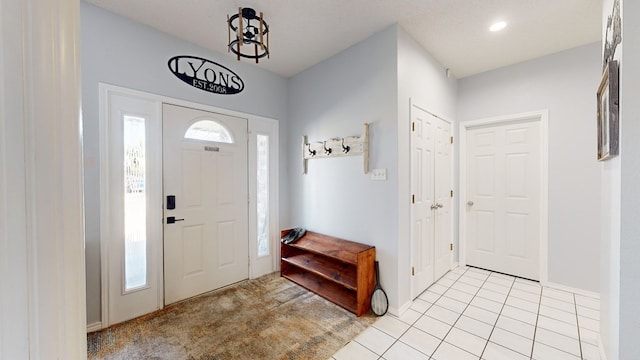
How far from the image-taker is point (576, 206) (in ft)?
9.06

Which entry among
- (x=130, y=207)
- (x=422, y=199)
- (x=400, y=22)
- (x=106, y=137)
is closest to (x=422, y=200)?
(x=422, y=199)

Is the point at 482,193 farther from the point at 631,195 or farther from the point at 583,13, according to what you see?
the point at 631,195

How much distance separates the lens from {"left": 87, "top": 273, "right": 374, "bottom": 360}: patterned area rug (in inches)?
74.3

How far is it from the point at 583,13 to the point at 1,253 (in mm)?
3751

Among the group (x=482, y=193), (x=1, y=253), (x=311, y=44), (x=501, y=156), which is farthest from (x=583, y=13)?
(x=1, y=253)

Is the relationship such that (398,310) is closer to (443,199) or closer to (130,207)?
(443,199)

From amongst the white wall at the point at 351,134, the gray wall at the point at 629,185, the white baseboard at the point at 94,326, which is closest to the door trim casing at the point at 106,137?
the white baseboard at the point at 94,326

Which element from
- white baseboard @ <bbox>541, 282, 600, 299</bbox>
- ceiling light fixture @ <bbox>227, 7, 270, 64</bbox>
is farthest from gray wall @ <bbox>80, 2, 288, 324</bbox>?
white baseboard @ <bbox>541, 282, 600, 299</bbox>

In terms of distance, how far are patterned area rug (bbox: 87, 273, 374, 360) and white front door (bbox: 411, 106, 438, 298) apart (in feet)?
2.66

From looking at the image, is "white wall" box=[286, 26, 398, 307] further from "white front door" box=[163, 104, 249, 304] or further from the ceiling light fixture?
the ceiling light fixture

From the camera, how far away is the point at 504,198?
325 cm

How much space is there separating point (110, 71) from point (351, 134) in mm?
2349

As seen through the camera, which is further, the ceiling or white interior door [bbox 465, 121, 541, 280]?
white interior door [bbox 465, 121, 541, 280]

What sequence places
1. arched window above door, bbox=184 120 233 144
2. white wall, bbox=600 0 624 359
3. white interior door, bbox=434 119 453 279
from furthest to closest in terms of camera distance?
white interior door, bbox=434 119 453 279 → arched window above door, bbox=184 120 233 144 → white wall, bbox=600 0 624 359
